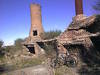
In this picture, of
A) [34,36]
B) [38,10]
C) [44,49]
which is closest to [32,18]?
[38,10]

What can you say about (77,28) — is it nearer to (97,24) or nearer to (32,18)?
(97,24)

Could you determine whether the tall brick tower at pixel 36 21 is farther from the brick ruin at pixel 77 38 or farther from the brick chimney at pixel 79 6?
the brick ruin at pixel 77 38

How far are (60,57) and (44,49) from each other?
9639 mm

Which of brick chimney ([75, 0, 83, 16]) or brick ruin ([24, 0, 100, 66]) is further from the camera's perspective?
brick chimney ([75, 0, 83, 16])

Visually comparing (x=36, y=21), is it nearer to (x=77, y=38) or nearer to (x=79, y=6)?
(x=79, y=6)

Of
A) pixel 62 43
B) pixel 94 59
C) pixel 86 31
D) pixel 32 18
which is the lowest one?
pixel 94 59

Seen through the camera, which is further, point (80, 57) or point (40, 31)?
point (40, 31)

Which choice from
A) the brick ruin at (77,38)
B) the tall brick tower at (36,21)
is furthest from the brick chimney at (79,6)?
the tall brick tower at (36,21)

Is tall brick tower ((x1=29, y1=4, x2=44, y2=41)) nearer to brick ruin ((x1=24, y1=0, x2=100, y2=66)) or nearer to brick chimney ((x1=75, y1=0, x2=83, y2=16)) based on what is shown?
brick chimney ((x1=75, y1=0, x2=83, y2=16))

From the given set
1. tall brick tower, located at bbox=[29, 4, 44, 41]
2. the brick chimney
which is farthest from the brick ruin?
tall brick tower, located at bbox=[29, 4, 44, 41]

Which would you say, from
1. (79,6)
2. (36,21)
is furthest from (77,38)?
(36,21)

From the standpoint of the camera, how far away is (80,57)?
15.8m

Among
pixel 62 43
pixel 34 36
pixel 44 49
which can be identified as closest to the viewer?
pixel 62 43

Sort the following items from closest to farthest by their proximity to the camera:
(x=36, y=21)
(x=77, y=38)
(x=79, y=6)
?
(x=77, y=38), (x=79, y=6), (x=36, y=21)
